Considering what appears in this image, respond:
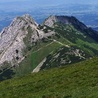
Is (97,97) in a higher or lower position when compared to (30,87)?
higher

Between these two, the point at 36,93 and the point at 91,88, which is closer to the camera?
the point at 91,88

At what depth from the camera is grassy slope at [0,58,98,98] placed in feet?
148

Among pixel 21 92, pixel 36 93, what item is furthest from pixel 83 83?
pixel 21 92

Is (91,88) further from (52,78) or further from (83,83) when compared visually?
(52,78)

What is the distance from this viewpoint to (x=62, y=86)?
52.3m

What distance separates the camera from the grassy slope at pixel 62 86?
45106 mm

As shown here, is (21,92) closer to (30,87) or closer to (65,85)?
(30,87)

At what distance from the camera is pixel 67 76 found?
5912 centimetres

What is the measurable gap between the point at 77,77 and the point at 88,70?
4400 mm

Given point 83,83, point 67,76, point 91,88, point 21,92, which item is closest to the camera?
point 91,88

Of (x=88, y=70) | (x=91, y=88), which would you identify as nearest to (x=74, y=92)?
(x=91, y=88)

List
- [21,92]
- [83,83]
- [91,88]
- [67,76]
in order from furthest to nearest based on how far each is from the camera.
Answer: [67,76], [21,92], [83,83], [91,88]

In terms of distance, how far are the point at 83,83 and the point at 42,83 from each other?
954cm

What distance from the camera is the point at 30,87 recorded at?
5731 centimetres
